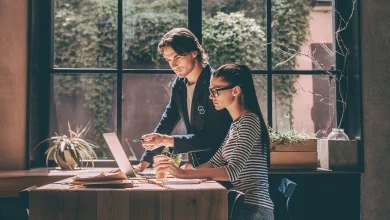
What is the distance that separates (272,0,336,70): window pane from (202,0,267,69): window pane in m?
0.12

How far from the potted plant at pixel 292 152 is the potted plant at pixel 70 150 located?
4.95ft

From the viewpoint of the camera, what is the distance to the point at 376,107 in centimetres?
390

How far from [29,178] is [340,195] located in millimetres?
2419

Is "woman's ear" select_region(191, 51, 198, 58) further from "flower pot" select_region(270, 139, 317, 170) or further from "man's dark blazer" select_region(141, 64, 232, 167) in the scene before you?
"flower pot" select_region(270, 139, 317, 170)

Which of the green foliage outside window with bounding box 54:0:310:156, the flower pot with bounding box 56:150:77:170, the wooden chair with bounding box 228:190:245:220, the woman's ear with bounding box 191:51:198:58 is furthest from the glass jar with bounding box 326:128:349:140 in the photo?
the flower pot with bounding box 56:150:77:170

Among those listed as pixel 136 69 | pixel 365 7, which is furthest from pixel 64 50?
pixel 365 7

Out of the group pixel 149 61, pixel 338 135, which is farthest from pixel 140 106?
pixel 338 135

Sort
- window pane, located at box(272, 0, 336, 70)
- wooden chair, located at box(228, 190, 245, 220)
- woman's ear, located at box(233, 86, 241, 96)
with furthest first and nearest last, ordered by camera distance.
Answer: window pane, located at box(272, 0, 336, 70)
woman's ear, located at box(233, 86, 241, 96)
wooden chair, located at box(228, 190, 245, 220)

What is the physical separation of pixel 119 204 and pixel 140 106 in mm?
2074

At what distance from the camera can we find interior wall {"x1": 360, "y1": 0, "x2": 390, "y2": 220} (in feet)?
12.7

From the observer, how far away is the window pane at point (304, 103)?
13.5 ft

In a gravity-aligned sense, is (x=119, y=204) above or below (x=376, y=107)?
below

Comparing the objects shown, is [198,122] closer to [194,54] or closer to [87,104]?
[194,54]

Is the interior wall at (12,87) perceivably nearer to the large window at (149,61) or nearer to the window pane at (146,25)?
the large window at (149,61)
